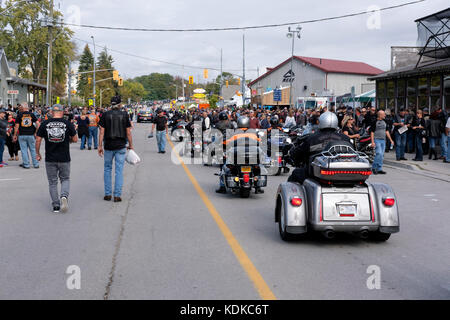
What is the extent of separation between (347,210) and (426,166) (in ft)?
36.0

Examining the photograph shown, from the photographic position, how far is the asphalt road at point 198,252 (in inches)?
→ 193

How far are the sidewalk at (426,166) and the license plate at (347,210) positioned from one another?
8.27 meters

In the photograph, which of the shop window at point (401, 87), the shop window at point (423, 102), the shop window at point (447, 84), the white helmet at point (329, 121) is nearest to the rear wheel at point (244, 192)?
the white helmet at point (329, 121)

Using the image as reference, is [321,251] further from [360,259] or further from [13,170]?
[13,170]

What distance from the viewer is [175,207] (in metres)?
9.26

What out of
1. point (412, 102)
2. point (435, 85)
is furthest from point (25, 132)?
point (412, 102)

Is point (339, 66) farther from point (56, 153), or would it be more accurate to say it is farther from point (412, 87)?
point (56, 153)

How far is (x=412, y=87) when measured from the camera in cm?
2388

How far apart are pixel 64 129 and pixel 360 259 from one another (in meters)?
5.49

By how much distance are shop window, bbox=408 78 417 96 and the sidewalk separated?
18.5ft

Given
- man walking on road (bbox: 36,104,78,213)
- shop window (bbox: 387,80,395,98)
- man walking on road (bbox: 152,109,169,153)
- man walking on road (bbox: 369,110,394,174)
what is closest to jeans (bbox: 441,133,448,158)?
man walking on road (bbox: 369,110,394,174)

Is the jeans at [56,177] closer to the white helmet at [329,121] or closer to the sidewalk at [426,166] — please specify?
the white helmet at [329,121]
